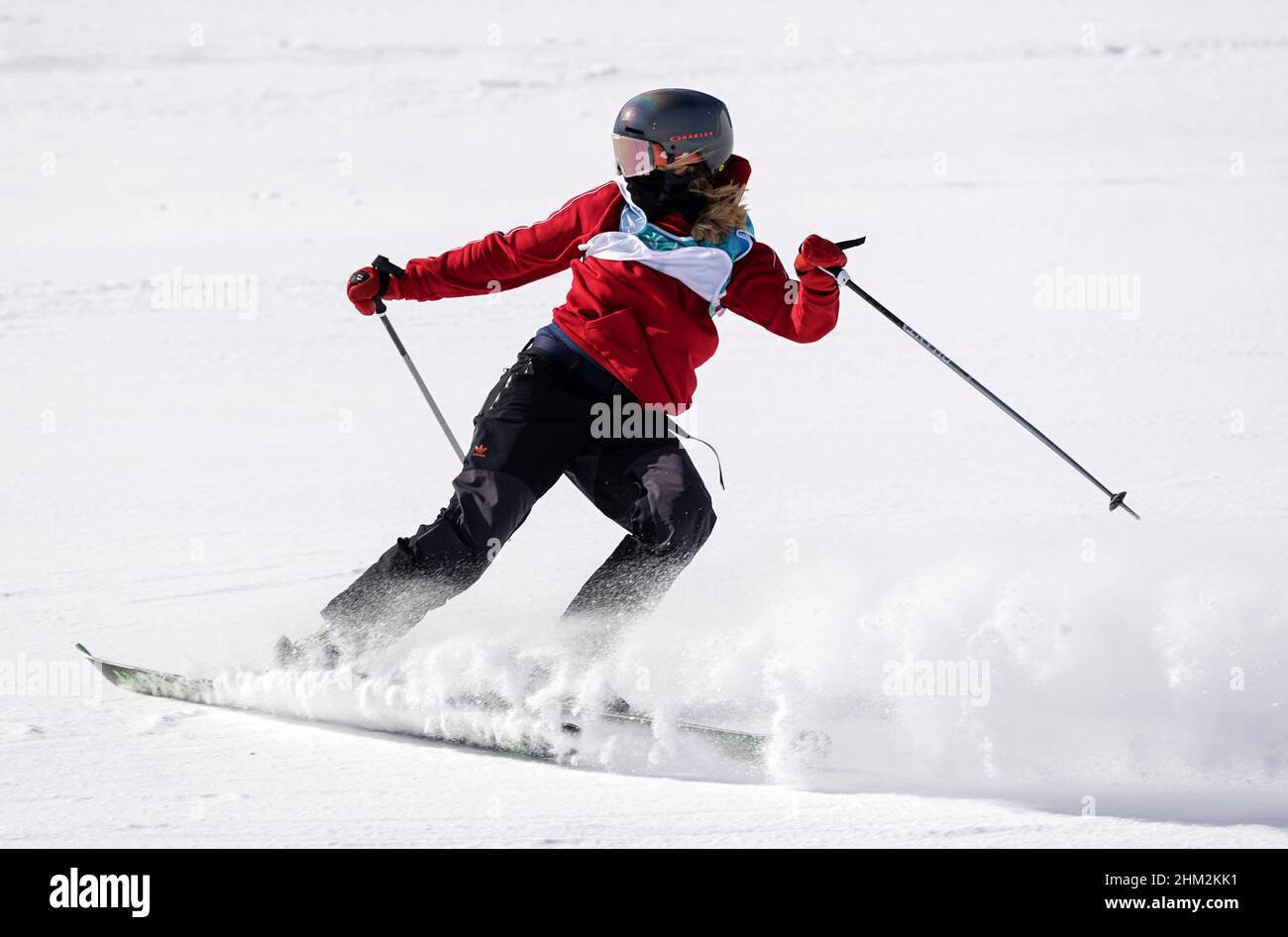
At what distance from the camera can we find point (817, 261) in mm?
3928

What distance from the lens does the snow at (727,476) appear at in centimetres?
379

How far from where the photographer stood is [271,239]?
10.8 metres

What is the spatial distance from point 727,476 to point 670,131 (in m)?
2.85

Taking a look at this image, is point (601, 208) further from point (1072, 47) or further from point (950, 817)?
point (1072, 47)

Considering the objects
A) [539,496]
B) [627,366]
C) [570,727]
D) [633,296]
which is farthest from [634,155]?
[570,727]

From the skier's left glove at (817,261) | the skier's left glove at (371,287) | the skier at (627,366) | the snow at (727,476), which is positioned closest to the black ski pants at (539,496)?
the skier at (627,366)

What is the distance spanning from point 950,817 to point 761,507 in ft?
9.01

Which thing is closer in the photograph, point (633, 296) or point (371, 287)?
point (633, 296)

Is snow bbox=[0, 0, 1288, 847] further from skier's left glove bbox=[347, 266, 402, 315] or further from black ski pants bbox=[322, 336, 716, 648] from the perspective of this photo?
skier's left glove bbox=[347, 266, 402, 315]

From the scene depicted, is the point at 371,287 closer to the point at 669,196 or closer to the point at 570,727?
the point at 669,196

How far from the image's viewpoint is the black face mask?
406 centimetres

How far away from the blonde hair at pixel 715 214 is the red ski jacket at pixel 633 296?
0.34ft

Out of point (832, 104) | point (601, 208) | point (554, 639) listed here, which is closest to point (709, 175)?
point (601, 208)

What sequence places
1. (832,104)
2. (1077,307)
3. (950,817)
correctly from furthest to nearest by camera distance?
1. (832,104)
2. (1077,307)
3. (950,817)
